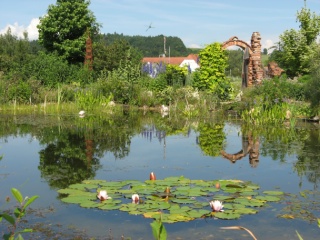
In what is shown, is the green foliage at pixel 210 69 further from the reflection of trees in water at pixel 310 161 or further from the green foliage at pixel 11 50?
the green foliage at pixel 11 50

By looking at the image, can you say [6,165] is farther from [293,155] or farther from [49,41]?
[49,41]

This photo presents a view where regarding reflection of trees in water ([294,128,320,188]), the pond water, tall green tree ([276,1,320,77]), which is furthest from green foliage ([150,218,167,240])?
tall green tree ([276,1,320,77])

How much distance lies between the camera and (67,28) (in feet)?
75.5

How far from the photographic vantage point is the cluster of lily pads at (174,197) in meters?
4.40

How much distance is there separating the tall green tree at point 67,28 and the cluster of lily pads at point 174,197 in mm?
18113

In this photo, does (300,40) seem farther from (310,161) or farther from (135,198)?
(135,198)

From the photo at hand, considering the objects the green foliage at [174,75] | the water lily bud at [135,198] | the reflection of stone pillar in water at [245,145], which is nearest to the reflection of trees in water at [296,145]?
the reflection of stone pillar in water at [245,145]

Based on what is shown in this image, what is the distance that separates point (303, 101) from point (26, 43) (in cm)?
1973

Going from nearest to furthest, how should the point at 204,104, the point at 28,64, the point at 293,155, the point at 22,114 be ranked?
the point at 293,155 → the point at 22,114 → the point at 204,104 → the point at 28,64

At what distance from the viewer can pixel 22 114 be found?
13.8 m

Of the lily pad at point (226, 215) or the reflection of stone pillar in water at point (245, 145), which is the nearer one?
the lily pad at point (226, 215)

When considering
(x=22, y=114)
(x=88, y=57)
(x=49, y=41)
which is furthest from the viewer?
(x=49, y=41)

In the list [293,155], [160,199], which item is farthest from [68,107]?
[160,199]

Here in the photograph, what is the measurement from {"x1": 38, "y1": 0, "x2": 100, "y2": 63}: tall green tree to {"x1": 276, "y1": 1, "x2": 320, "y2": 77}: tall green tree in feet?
35.9
